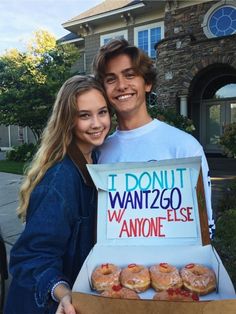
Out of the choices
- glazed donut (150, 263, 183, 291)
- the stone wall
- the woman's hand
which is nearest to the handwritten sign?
glazed donut (150, 263, 183, 291)

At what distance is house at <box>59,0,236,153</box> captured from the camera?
520 inches

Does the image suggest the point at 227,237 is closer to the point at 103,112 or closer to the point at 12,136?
the point at 103,112

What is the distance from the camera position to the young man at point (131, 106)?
1.74 m

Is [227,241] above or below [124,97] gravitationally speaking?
below

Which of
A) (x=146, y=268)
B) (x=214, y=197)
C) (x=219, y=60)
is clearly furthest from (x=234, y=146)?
(x=146, y=268)

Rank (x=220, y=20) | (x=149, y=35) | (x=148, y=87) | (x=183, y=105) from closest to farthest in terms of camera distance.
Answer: (x=148, y=87) → (x=220, y=20) → (x=183, y=105) → (x=149, y=35)

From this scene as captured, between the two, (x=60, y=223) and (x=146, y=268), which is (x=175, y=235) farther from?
(x=60, y=223)

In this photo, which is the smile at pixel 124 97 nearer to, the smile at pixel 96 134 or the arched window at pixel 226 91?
the smile at pixel 96 134

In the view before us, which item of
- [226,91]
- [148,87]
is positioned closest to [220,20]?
[226,91]

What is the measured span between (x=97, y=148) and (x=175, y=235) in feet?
2.21

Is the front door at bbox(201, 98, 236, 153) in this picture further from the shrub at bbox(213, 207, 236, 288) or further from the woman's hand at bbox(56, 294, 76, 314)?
the woman's hand at bbox(56, 294, 76, 314)

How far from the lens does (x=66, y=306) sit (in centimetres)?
115

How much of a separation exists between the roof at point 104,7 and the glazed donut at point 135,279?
17.1 meters

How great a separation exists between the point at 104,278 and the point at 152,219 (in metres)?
0.26
